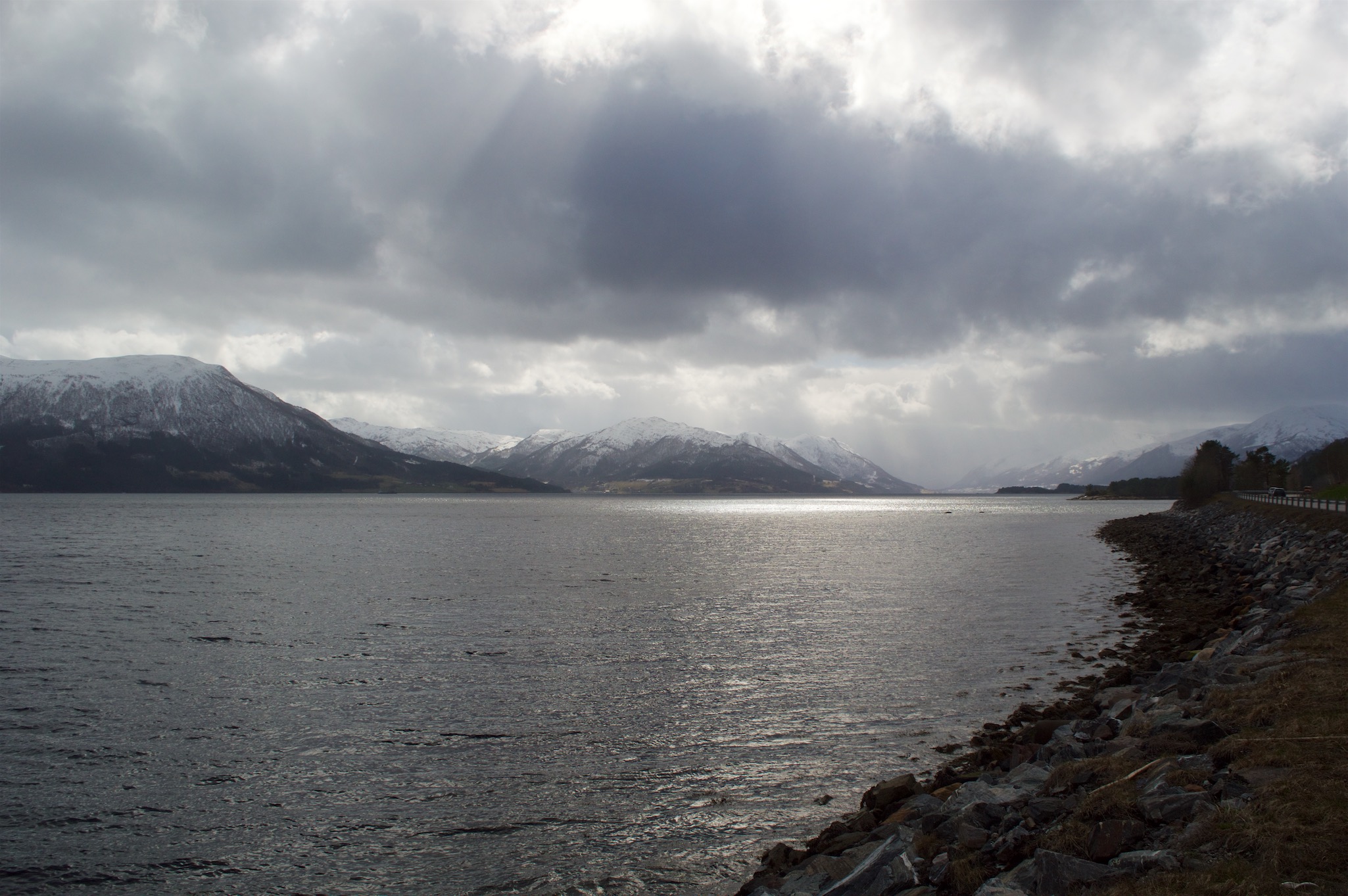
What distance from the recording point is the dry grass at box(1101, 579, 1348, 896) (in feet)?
28.9

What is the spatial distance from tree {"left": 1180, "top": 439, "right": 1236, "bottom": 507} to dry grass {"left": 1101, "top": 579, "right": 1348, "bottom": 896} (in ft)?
644

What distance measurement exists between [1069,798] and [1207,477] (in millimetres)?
209732

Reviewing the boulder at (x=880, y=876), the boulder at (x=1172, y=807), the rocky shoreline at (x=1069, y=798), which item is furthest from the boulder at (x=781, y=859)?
the boulder at (x=1172, y=807)

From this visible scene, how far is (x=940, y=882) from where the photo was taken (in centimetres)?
1138

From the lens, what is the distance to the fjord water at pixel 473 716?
53.1ft

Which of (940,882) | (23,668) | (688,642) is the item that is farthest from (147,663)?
(940,882)

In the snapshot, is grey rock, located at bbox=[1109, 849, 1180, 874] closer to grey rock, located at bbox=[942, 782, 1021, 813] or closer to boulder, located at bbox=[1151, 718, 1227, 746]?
grey rock, located at bbox=[942, 782, 1021, 813]

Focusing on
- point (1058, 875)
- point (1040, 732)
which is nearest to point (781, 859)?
point (1058, 875)

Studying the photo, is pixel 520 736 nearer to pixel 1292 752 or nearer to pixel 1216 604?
pixel 1292 752

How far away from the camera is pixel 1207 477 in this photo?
184375mm

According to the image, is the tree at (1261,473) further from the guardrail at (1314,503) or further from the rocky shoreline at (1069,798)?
the rocky shoreline at (1069,798)

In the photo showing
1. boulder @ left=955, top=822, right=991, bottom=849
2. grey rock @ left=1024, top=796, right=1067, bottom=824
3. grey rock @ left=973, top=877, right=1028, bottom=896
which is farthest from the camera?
grey rock @ left=1024, top=796, right=1067, bottom=824


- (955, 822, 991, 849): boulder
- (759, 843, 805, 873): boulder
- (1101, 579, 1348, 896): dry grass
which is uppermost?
(1101, 579, 1348, 896): dry grass

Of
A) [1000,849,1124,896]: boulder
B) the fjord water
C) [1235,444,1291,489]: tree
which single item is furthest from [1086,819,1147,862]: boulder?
[1235,444,1291,489]: tree
